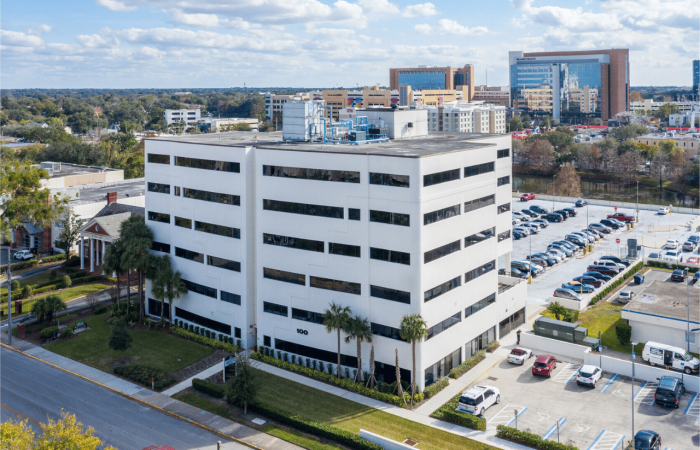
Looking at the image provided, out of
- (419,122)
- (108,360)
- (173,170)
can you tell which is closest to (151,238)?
(173,170)

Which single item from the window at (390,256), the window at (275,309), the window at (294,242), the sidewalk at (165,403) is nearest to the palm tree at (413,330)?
the window at (390,256)

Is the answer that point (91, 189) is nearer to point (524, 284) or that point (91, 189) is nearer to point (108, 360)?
point (108, 360)

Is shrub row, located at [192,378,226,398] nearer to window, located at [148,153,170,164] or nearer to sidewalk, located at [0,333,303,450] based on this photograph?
sidewalk, located at [0,333,303,450]

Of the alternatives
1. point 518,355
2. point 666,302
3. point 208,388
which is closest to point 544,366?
point 518,355

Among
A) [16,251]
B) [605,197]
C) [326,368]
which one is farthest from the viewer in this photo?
[605,197]

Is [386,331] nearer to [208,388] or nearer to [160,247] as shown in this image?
[208,388]
